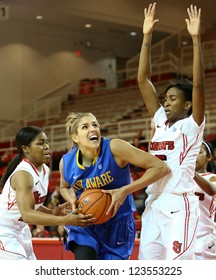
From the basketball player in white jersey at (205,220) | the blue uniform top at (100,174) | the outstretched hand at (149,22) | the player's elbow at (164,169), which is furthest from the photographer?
the basketball player in white jersey at (205,220)

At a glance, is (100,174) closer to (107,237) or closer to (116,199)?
(116,199)

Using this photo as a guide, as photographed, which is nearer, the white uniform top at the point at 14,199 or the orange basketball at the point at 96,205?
the orange basketball at the point at 96,205

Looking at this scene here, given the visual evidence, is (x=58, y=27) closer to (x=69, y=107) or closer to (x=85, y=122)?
(x=69, y=107)

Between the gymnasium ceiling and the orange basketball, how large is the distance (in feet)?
42.5

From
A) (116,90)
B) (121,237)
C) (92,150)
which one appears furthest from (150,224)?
(116,90)

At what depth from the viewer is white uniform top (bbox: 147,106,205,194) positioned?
415 centimetres

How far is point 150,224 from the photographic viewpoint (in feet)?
13.8

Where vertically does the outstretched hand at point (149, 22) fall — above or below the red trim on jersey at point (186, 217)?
above

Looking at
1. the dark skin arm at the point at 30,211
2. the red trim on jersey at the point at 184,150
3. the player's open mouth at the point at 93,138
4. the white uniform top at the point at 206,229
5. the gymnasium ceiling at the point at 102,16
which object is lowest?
the white uniform top at the point at 206,229

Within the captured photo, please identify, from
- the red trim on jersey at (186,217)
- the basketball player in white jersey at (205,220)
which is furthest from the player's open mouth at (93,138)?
the basketball player in white jersey at (205,220)

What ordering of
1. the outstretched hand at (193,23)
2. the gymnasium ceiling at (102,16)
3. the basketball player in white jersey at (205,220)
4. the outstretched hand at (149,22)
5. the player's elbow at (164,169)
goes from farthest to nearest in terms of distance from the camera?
the gymnasium ceiling at (102,16), the basketball player in white jersey at (205,220), the outstretched hand at (149,22), the outstretched hand at (193,23), the player's elbow at (164,169)

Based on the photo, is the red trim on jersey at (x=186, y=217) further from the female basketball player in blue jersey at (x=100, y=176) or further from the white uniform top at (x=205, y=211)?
the white uniform top at (x=205, y=211)

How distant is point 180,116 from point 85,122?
68 cm

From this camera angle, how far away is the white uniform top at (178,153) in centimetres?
415
